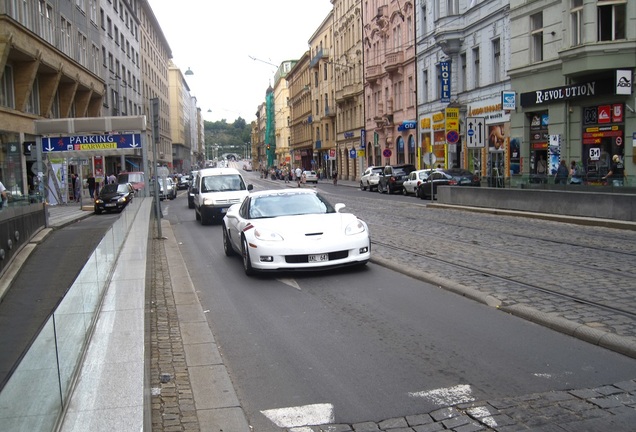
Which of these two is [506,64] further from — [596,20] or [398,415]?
[398,415]

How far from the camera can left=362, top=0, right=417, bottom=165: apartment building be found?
47.5 metres

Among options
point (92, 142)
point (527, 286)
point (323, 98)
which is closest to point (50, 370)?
point (527, 286)

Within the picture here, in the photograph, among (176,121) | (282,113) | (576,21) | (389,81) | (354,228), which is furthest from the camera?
(282,113)

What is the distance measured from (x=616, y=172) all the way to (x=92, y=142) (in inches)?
780

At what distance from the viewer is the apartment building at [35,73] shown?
29.3 metres

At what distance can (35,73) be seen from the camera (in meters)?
31.8

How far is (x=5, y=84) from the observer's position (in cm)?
3072

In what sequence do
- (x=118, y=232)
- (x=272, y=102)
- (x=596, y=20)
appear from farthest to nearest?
(x=272, y=102)
(x=596, y=20)
(x=118, y=232)

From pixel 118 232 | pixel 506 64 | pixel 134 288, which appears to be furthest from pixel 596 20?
pixel 134 288

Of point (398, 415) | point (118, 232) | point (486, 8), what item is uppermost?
point (486, 8)

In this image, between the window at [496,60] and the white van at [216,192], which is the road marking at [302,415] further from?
the window at [496,60]

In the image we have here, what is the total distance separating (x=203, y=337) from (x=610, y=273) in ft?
20.1

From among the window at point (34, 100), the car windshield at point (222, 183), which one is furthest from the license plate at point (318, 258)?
the window at point (34, 100)

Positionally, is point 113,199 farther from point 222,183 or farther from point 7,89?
point 222,183
